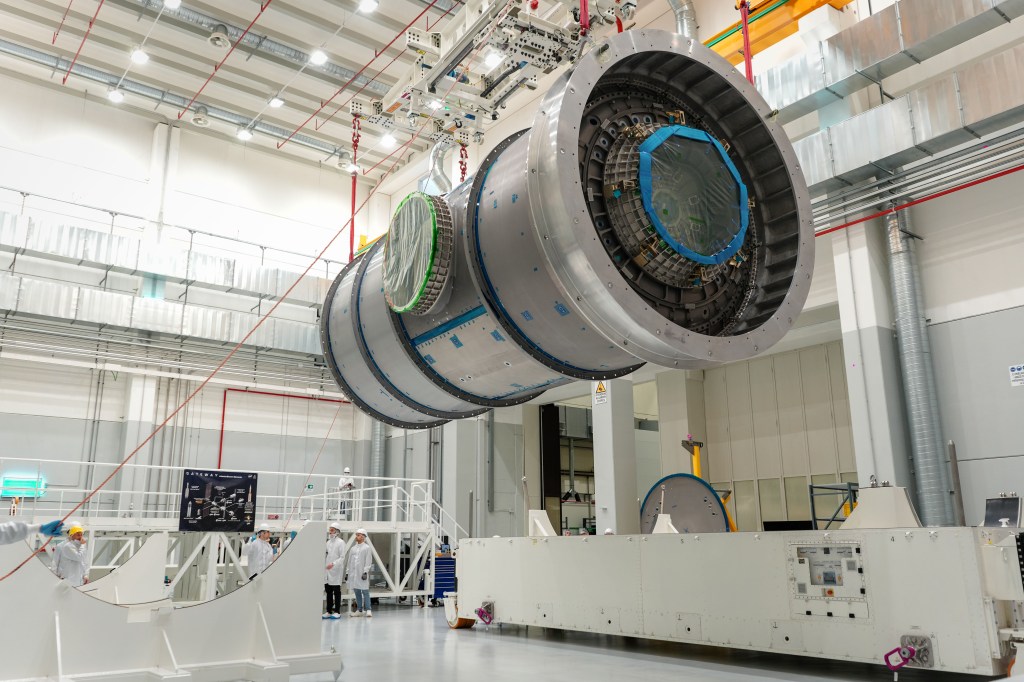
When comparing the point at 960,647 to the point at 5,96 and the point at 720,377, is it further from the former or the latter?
the point at 5,96

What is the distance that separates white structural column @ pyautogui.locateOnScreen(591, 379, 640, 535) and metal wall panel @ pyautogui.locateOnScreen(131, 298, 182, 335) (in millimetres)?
8996

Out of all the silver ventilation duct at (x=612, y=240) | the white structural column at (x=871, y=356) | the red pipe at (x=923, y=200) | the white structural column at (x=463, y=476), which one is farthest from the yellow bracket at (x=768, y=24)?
the white structural column at (x=463, y=476)

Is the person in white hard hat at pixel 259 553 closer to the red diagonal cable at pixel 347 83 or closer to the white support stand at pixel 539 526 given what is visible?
the white support stand at pixel 539 526

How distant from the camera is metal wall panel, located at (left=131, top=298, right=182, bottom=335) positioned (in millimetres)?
15430

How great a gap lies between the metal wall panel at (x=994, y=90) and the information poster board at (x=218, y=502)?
845 cm

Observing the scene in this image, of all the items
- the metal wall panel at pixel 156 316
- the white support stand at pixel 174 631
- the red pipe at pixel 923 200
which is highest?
the metal wall panel at pixel 156 316

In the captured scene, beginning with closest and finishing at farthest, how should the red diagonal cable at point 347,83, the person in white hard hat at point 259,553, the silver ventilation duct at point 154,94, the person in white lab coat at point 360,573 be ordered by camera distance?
the person in white hard hat at point 259,553 → the person in white lab coat at point 360,573 → the red diagonal cable at point 347,83 → the silver ventilation duct at point 154,94

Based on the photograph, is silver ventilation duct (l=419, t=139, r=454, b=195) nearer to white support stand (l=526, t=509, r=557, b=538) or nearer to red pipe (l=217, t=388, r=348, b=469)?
white support stand (l=526, t=509, r=557, b=538)

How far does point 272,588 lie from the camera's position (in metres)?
6.20

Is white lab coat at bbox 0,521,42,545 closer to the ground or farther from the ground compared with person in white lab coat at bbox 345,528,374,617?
farther from the ground

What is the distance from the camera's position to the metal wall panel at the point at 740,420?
15.4m

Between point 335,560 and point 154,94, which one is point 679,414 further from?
point 154,94

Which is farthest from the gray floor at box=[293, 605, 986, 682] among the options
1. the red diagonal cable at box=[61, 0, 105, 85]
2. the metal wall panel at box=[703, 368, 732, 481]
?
the red diagonal cable at box=[61, 0, 105, 85]

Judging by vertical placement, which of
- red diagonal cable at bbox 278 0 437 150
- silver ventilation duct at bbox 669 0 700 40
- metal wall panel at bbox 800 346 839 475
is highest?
red diagonal cable at bbox 278 0 437 150
